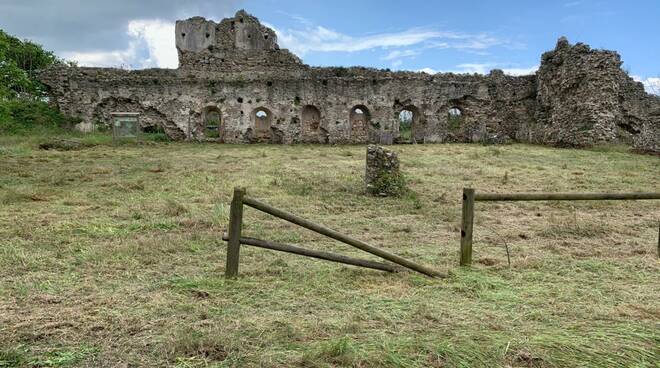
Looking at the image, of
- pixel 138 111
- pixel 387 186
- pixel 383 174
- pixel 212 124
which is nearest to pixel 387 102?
pixel 212 124

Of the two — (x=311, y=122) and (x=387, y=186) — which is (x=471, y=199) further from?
(x=311, y=122)

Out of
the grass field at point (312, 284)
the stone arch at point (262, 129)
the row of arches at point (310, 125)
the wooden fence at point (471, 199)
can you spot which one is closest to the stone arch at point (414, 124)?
the row of arches at point (310, 125)

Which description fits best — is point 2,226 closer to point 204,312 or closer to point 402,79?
point 204,312

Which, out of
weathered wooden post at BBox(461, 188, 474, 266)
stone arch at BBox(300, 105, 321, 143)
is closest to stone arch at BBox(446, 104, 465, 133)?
stone arch at BBox(300, 105, 321, 143)

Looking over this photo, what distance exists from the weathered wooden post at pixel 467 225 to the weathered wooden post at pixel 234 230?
8.35 feet

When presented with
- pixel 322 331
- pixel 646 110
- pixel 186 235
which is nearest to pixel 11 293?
pixel 186 235

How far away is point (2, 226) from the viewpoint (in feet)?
23.2

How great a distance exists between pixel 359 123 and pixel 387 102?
4394 millimetres

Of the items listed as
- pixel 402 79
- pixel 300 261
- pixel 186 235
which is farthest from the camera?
pixel 402 79

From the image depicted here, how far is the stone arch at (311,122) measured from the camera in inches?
1014

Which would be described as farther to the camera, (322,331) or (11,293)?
(11,293)

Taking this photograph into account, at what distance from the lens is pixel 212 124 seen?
1192 inches

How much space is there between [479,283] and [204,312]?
286 centimetres

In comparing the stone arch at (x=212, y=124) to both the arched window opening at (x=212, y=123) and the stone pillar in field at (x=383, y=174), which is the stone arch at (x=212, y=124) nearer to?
the arched window opening at (x=212, y=123)
